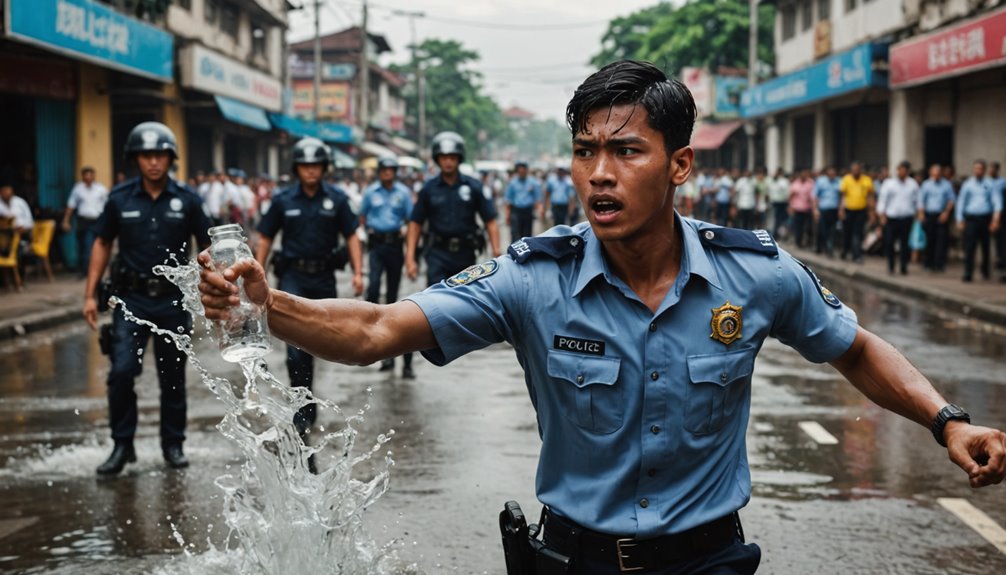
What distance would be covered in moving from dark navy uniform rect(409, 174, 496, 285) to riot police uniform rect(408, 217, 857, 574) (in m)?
7.49

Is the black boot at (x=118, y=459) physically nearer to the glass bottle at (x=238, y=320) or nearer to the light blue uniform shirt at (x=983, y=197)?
the glass bottle at (x=238, y=320)

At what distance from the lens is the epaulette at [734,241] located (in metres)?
2.90

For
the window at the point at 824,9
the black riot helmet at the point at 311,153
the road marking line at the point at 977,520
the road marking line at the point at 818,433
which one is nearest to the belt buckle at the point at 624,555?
the road marking line at the point at 977,520

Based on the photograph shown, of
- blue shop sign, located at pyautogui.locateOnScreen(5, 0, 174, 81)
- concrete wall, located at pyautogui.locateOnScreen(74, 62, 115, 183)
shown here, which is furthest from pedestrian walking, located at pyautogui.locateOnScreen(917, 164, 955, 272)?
concrete wall, located at pyautogui.locateOnScreen(74, 62, 115, 183)

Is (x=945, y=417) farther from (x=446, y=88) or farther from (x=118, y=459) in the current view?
(x=446, y=88)

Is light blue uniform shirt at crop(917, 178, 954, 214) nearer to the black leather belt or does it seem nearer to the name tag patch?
the black leather belt

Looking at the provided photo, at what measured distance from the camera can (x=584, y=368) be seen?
2.74 meters

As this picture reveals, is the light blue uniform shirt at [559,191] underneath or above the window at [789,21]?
underneath

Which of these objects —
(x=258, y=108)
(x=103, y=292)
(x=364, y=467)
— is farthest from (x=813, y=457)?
(x=258, y=108)

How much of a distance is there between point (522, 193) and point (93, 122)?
7.69 metres

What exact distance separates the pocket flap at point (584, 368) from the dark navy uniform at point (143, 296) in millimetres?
4424

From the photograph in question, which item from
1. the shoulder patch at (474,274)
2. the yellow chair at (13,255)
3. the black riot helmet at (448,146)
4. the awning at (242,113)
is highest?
the awning at (242,113)

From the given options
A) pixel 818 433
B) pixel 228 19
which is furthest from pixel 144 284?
pixel 228 19

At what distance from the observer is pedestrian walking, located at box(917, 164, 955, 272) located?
18.9 metres
